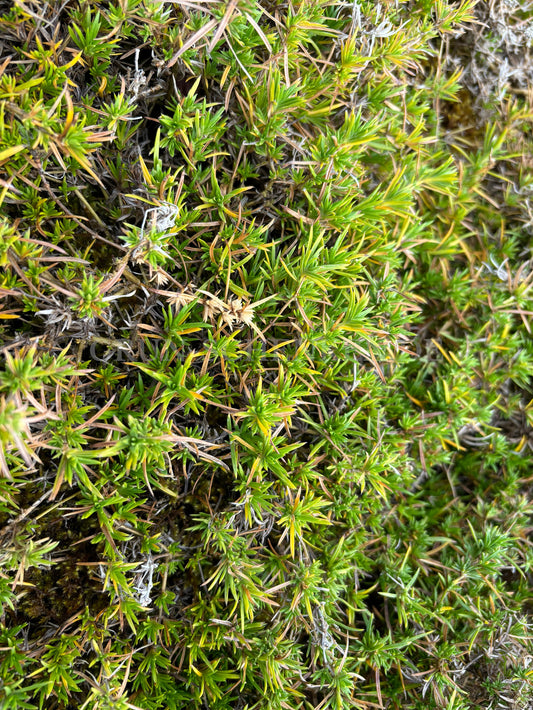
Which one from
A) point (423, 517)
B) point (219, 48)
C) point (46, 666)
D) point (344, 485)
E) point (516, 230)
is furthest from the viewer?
point (516, 230)

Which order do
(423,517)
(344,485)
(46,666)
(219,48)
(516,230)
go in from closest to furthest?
(46,666) < (219,48) < (344,485) < (423,517) < (516,230)

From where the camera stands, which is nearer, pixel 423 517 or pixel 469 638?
pixel 469 638

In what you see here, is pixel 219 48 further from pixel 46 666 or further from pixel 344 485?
pixel 46 666

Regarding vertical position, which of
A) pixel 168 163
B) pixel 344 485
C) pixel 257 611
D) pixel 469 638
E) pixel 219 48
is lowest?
pixel 469 638

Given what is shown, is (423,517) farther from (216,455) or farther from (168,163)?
(168,163)

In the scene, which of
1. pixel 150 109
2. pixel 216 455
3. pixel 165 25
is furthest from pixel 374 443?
pixel 165 25

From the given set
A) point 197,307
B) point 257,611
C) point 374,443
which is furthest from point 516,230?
point 257,611

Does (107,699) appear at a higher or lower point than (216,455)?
lower
